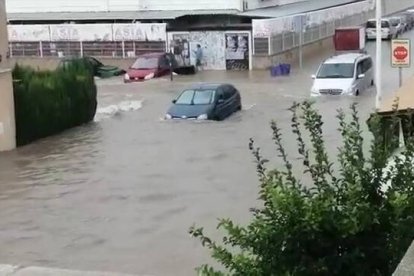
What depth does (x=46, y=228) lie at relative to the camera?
16062 millimetres

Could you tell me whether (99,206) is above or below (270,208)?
below

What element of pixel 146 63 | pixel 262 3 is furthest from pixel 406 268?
pixel 262 3

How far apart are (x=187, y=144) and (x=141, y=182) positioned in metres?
5.28

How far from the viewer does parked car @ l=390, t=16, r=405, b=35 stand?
5866 cm

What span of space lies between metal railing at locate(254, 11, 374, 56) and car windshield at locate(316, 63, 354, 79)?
1108cm

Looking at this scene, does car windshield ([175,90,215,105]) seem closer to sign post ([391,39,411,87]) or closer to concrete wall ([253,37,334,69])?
sign post ([391,39,411,87])

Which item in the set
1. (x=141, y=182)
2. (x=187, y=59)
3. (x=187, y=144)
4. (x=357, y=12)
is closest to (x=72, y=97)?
(x=187, y=144)

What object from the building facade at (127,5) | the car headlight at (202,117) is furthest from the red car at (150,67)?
the car headlight at (202,117)

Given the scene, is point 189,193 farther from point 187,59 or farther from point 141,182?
point 187,59

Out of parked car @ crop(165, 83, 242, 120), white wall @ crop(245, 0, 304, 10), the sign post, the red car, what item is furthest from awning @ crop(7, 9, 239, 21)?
the sign post

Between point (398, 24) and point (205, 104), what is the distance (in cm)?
3226

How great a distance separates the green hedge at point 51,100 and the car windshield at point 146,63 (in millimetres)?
11116

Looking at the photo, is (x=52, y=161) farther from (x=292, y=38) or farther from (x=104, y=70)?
(x=292, y=38)

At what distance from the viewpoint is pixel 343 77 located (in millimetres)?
34750
